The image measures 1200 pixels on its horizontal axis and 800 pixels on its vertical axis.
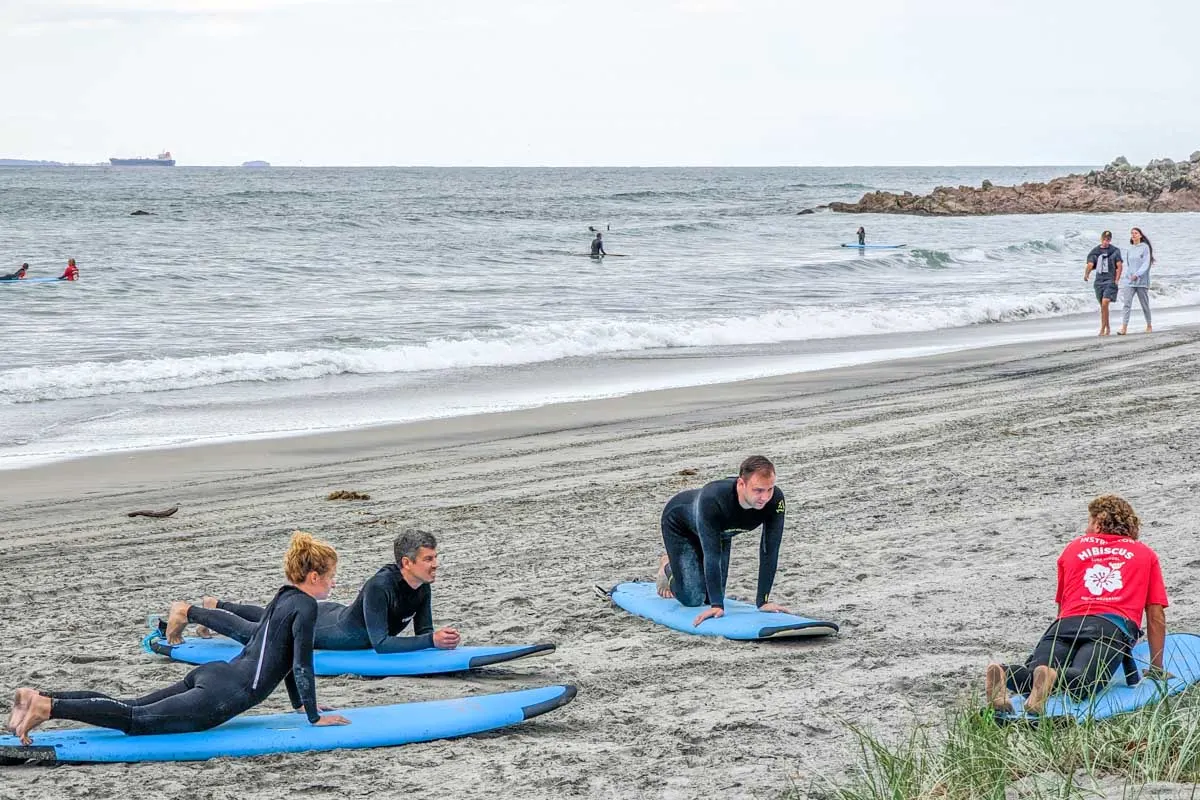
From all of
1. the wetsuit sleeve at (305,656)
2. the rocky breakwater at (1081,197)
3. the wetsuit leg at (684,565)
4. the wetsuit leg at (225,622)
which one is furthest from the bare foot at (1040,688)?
the rocky breakwater at (1081,197)

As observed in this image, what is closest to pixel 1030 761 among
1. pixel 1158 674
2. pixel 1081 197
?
pixel 1158 674

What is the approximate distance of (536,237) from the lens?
53.1m

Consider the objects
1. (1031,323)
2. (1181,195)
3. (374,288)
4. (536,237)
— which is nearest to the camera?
(1031,323)

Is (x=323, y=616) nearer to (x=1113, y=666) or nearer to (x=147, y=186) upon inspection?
(x=1113, y=666)

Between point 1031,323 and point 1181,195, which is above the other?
point 1181,195

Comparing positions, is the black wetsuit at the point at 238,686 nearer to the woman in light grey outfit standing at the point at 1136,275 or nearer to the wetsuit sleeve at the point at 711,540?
the wetsuit sleeve at the point at 711,540

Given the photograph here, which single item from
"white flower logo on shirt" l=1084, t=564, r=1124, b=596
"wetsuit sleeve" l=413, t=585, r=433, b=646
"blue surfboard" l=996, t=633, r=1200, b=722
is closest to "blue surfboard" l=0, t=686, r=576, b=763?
"wetsuit sleeve" l=413, t=585, r=433, b=646

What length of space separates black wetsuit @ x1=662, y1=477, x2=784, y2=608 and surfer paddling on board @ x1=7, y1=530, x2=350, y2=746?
2.28 m

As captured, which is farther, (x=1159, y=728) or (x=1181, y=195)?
(x=1181, y=195)

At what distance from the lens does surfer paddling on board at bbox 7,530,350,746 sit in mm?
5262

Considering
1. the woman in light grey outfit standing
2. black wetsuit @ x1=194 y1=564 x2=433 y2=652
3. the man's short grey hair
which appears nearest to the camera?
the man's short grey hair

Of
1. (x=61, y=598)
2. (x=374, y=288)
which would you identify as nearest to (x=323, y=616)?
(x=61, y=598)

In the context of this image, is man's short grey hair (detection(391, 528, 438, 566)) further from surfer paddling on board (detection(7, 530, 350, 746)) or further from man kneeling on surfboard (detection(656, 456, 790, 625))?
man kneeling on surfboard (detection(656, 456, 790, 625))

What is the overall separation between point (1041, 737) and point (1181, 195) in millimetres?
75107
